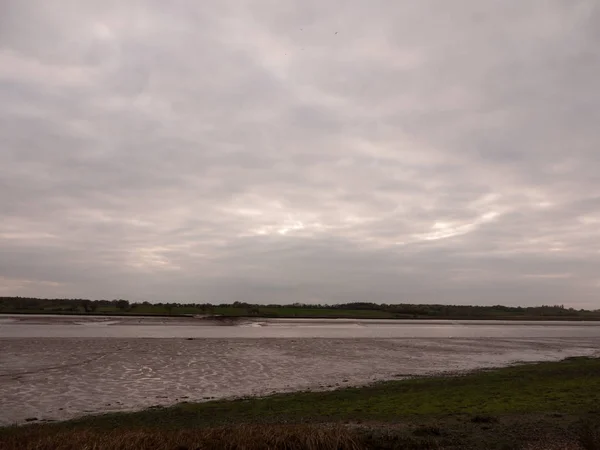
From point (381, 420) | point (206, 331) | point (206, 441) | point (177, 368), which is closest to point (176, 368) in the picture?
point (177, 368)

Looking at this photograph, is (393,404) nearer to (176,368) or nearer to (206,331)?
(176,368)

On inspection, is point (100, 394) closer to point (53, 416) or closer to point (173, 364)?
point (53, 416)

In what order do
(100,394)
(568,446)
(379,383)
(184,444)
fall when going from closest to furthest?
(184,444) < (568,446) < (100,394) < (379,383)

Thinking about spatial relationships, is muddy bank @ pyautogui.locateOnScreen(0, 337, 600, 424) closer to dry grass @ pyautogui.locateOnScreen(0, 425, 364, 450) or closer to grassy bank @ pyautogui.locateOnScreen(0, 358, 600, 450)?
grassy bank @ pyautogui.locateOnScreen(0, 358, 600, 450)

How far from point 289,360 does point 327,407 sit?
1805 cm

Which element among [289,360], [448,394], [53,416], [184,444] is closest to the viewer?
[184,444]

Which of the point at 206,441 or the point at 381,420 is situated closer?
the point at 206,441

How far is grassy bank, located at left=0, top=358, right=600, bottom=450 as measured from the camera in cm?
1042

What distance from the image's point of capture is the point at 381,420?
588 inches

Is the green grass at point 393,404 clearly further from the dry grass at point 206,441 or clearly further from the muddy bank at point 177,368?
the dry grass at point 206,441

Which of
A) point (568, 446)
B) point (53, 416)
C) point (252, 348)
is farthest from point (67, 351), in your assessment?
point (568, 446)

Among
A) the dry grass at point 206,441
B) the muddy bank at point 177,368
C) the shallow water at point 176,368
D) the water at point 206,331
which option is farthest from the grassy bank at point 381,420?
the water at point 206,331

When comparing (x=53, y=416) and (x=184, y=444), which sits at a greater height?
(x=184, y=444)

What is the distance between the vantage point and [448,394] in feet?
67.1
